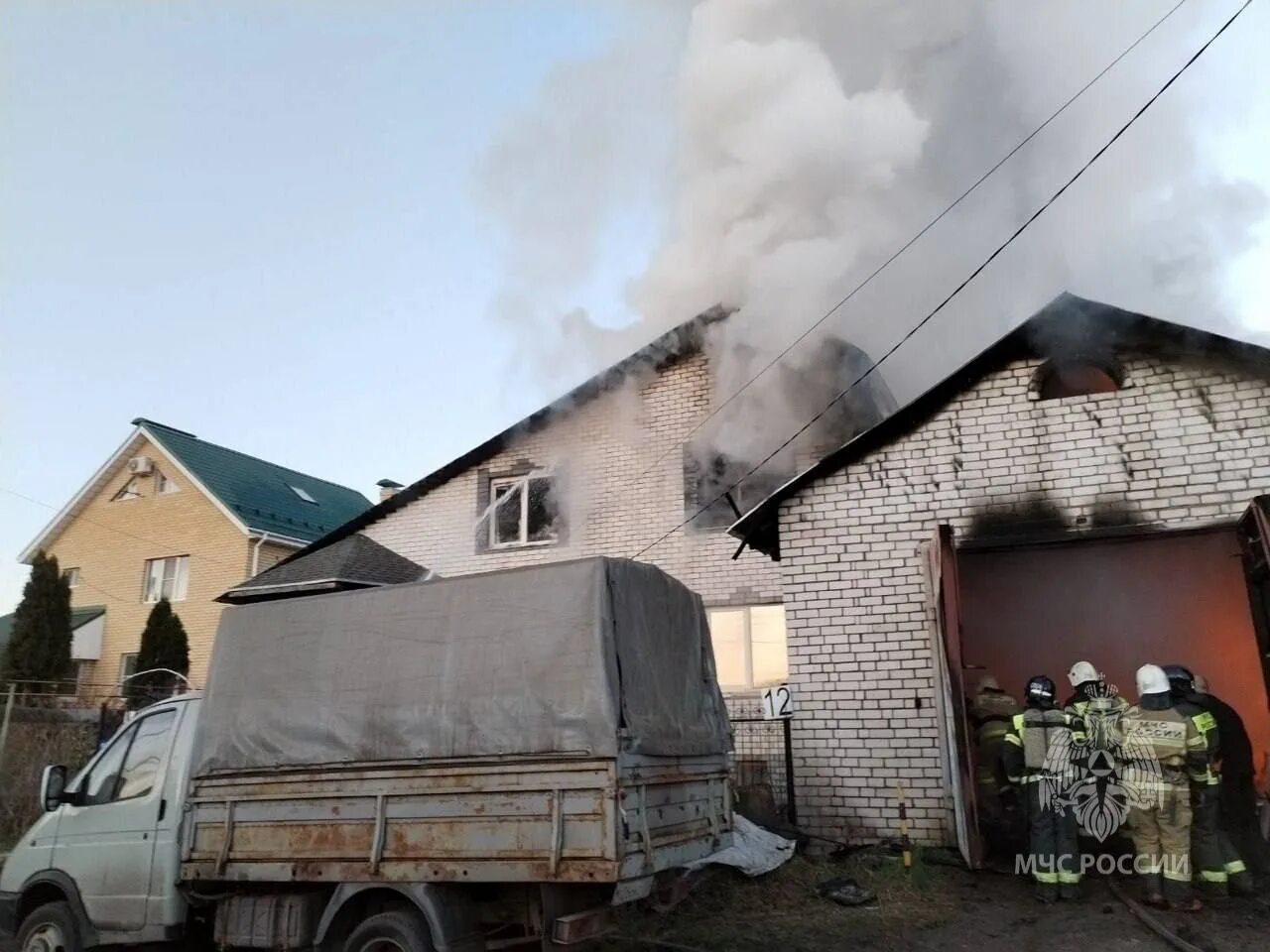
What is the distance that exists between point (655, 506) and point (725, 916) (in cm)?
648

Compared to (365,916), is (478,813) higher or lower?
higher

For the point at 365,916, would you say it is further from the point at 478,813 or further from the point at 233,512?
the point at 233,512

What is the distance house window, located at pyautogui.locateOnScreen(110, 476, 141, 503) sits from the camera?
22531 millimetres

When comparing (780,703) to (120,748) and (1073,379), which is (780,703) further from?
(120,748)

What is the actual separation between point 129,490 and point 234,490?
10.0ft

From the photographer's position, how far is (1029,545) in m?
7.95

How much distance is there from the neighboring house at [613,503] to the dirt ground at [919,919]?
14.5 feet

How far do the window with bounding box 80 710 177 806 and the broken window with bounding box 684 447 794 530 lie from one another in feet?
22.8

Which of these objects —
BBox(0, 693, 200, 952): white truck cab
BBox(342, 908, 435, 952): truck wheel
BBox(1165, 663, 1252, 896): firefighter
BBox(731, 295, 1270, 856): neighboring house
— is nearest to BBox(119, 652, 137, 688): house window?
BBox(0, 693, 200, 952): white truck cab

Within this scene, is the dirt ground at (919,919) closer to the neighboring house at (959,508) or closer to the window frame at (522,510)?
the neighboring house at (959,508)

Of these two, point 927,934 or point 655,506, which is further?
point 655,506

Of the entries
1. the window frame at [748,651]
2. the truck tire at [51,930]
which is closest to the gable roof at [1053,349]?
the window frame at [748,651]

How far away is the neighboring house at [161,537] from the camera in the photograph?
67.5ft

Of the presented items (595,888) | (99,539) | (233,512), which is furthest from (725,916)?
(99,539)
